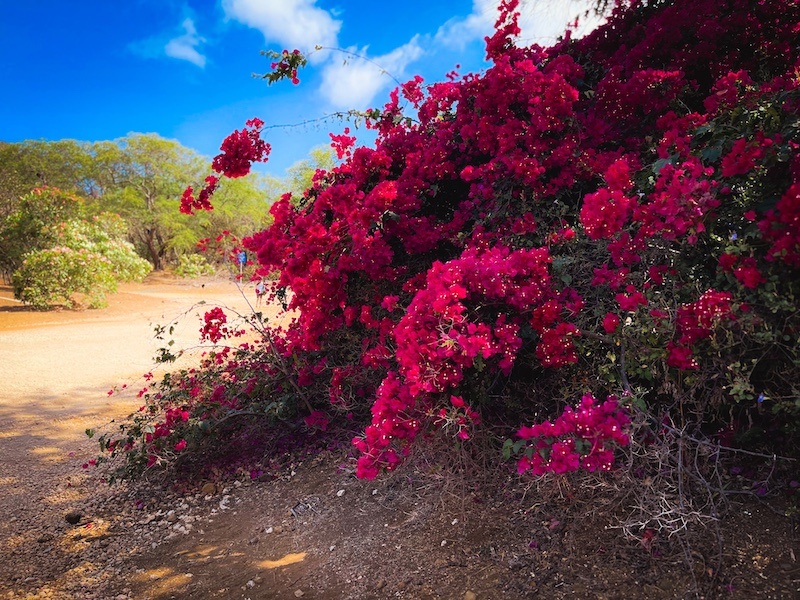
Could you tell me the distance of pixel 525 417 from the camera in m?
2.84

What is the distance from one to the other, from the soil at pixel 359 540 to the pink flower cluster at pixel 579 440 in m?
0.52

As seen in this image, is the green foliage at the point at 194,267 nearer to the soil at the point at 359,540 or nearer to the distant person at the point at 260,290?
the distant person at the point at 260,290

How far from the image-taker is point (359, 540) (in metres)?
2.70

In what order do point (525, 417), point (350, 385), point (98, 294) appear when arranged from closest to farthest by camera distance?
point (525, 417) < point (350, 385) < point (98, 294)

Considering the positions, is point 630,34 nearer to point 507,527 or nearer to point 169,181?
point 507,527

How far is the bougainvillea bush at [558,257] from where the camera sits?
6.47 ft

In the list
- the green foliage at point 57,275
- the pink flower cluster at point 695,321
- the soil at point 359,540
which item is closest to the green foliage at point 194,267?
the green foliage at point 57,275

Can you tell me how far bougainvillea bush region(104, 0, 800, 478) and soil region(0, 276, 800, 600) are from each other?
1.16 ft

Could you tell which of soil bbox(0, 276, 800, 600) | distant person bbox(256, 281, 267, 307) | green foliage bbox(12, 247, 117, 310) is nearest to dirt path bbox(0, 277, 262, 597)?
soil bbox(0, 276, 800, 600)

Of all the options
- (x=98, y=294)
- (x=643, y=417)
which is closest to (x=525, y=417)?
(x=643, y=417)

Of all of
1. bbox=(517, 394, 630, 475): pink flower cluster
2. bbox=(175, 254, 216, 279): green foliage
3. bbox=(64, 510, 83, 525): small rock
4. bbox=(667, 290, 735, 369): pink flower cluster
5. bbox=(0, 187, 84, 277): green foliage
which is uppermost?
bbox=(0, 187, 84, 277): green foliage

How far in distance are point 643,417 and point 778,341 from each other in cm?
56

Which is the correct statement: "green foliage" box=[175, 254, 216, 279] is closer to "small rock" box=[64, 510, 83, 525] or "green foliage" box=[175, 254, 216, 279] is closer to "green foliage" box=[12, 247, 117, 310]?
"green foliage" box=[12, 247, 117, 310]

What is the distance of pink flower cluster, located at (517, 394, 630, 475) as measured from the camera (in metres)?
1.83
